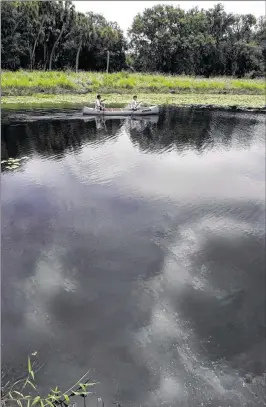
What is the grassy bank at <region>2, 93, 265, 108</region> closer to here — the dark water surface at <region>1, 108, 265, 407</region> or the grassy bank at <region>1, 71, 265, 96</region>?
the grassy bank at <region>1, 71, 265, 96</region>

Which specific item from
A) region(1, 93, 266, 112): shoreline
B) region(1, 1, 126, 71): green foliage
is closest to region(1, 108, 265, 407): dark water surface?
region(1, 93, 266, 112): shoreline

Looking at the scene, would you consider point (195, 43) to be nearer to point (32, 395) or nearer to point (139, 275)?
point (139, 275)

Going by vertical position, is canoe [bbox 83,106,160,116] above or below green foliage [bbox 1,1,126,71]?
below

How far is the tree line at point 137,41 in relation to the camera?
34188mm

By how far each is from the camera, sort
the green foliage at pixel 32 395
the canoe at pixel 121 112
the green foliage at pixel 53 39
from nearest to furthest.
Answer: the green foliage at pixel 32 395 < the canoe at pixel 121 112 < the green foliage at pixel 53 39

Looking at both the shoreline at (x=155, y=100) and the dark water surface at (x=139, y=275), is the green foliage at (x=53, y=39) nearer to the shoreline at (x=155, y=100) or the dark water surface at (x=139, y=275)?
the shoreline at (x=155, y=100)

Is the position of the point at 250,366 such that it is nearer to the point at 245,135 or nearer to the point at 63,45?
the point at 245,135

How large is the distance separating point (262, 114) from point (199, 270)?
61.4ft

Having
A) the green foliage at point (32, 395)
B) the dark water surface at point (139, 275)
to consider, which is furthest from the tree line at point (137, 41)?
the green foliage at point (32, 395)

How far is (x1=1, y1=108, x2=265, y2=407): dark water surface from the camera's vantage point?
4.70 meters

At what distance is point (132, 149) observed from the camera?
1422cm

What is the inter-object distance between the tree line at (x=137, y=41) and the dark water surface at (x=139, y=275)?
26146 millimetres

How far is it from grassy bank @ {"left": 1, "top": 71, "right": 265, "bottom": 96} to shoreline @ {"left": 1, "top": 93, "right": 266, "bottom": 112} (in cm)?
72

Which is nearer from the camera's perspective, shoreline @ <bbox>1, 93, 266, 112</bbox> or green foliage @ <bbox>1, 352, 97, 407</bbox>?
green foliage @ <bbox>1, 352, 97, 407</bbox>
